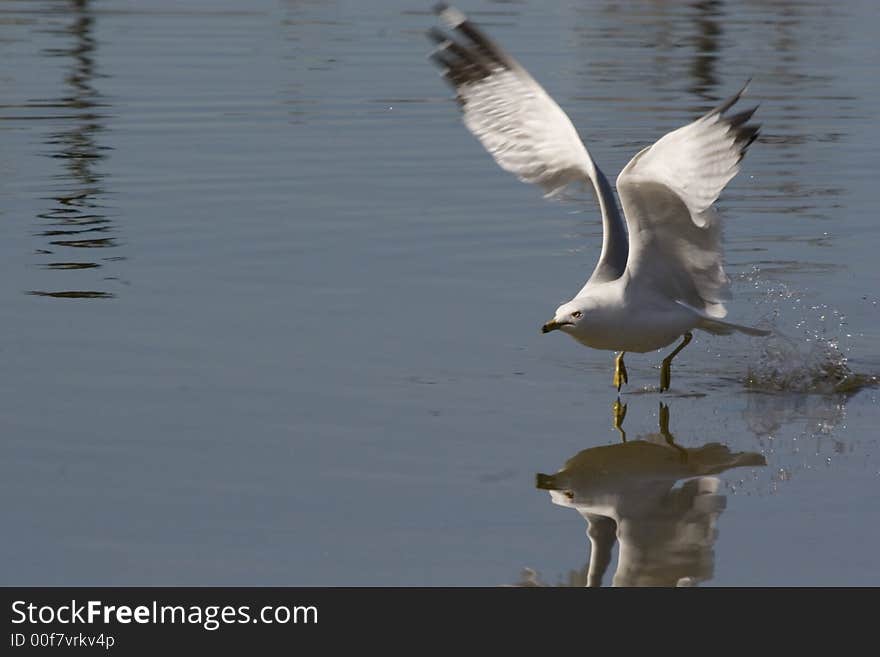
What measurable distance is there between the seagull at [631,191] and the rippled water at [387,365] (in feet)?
1.21

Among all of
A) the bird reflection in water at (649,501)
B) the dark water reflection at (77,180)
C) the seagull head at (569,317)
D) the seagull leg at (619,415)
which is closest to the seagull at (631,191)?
the seagull head at (569,317)

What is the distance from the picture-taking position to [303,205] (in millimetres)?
11477

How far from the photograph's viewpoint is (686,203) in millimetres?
6953

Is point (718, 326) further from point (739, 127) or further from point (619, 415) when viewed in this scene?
point (739, 127)

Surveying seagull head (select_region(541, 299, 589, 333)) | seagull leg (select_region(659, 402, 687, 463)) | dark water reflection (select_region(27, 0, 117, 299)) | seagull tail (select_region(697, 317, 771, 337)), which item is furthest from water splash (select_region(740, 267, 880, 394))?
dark water reflection (select_region(27, 0, 117, 299))

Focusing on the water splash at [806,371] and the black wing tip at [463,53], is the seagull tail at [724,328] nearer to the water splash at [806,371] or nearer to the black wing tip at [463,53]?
the water splash at [806,371]

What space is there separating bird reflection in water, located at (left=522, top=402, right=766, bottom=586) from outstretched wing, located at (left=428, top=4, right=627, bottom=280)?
1375 millimetres

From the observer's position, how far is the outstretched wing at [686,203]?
681cm

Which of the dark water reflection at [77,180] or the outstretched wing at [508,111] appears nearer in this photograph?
the outstretched wing at [508,111]

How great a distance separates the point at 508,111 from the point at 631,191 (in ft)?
4.38
